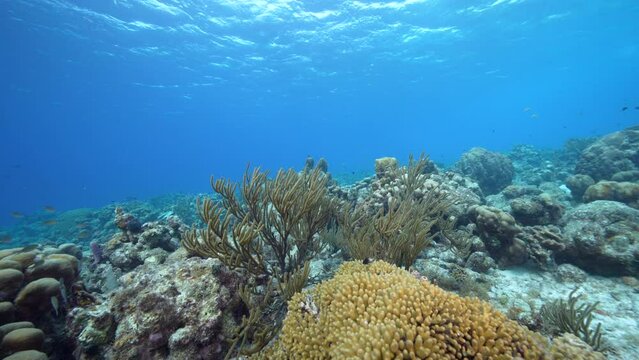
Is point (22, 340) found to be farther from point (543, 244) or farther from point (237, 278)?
point (543, 244)

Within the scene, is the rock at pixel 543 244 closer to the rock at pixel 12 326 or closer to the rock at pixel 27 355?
the rock at pixel 27 355

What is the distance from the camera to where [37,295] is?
14.2 feet

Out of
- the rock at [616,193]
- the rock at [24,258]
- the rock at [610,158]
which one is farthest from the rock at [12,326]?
the rock at [610,158]

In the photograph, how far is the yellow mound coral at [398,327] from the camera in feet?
8.38

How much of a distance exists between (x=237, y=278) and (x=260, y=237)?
103 centimetres

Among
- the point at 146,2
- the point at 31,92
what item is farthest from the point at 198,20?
the point at 31,92

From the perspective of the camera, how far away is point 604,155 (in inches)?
559

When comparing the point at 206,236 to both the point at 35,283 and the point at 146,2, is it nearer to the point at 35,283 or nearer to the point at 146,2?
the point at 35,283

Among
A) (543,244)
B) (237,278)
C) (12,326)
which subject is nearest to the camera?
(12,326)

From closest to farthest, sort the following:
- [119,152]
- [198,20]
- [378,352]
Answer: [378,352]
[198,20]
[119,152]

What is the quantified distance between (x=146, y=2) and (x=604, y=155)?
105 ft

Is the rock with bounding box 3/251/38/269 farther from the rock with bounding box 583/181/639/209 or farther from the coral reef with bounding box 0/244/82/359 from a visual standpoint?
the rock with bounding box 583/181/639/209

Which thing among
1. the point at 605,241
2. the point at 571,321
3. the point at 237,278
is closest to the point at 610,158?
the point at 605,241

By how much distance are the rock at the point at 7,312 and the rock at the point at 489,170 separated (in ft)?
60.0
